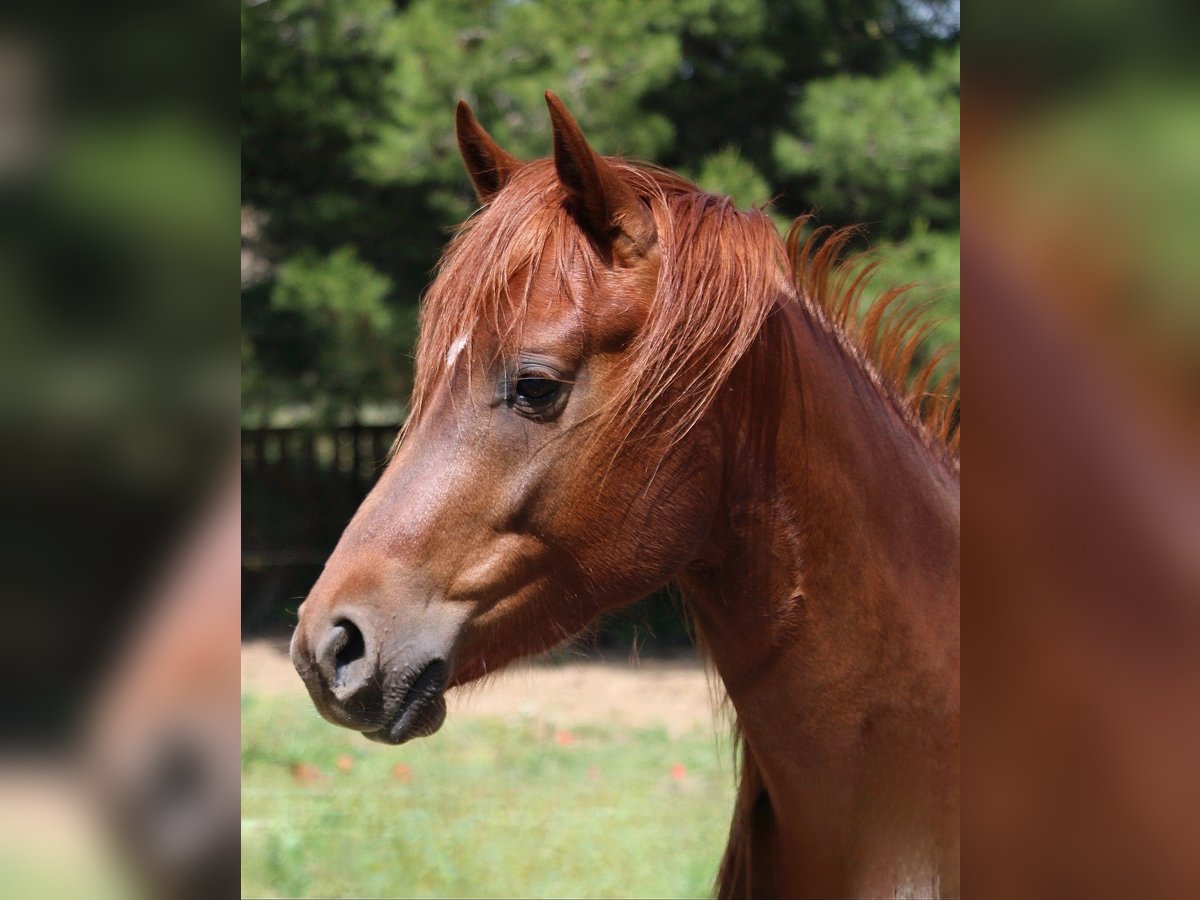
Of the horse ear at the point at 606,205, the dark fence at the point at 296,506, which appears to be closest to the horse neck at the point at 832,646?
the horse ear at the point at 606,205

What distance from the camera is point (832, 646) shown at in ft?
5.07

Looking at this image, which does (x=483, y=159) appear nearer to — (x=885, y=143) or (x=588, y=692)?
(x=885, y=143)

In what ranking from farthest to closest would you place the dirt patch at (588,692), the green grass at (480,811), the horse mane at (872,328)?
1. the dirt patch at (588,692)
2. the green grass at (480,811)
3. the horse mane at (872,328)

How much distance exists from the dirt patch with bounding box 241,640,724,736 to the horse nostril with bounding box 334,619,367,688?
4259mm

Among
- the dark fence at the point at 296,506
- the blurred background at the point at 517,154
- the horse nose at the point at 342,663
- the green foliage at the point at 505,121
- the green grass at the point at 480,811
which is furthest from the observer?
the dark fence at the point at 296,506

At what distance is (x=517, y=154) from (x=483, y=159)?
137 inches

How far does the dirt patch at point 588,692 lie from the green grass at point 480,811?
7.4 inches
